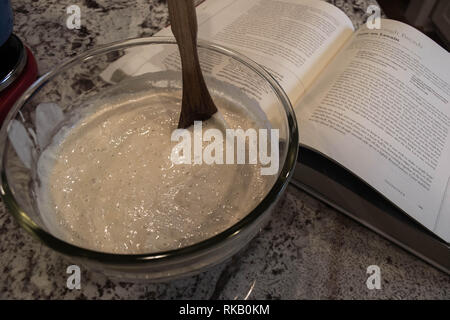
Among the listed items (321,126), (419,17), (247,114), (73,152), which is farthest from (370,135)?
(419,17)

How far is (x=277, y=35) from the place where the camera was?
2.56ft

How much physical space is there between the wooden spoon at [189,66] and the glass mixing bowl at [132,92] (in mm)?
88

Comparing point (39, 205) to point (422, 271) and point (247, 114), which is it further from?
point (422, 271)

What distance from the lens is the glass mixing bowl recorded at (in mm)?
389

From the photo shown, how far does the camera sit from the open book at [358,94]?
0.55m
